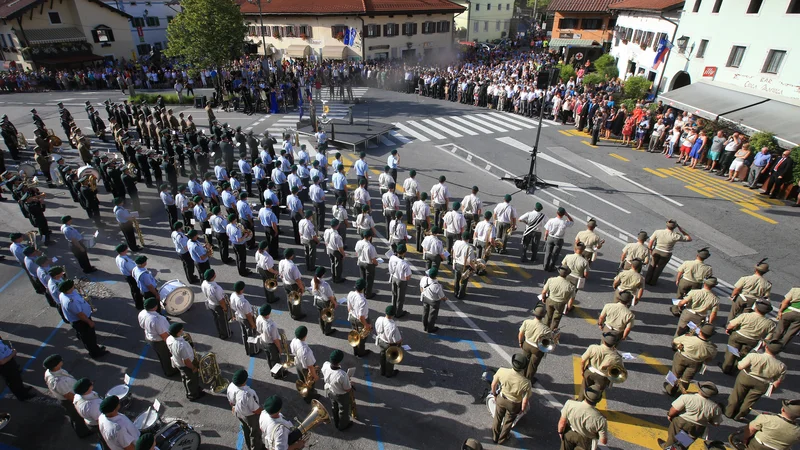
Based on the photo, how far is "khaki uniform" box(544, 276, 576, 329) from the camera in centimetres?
933

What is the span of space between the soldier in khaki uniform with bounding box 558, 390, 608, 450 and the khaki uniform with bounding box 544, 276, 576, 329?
322 centimetres

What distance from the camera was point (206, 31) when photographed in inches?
1153

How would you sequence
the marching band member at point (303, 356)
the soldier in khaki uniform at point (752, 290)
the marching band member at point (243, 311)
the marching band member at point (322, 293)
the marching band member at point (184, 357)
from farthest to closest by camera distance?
the soldier in khaki uniform at point (752, 290), the marching band member at point (322, 293), the marching band member at point (243, 311), the marching band member at point (184, 357), the marching band member at point (303, 356)

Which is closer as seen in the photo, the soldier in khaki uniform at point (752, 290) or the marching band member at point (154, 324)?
the marching band member at point (154, 324)

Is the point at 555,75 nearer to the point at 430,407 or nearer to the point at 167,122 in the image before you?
the point at 430,407

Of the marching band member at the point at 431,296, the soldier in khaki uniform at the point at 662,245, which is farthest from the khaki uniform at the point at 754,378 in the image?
the marching band member at the point at 431,296

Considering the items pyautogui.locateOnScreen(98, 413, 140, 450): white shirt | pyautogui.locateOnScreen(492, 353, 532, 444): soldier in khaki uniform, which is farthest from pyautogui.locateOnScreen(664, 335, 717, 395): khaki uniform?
pyautogui.locateOnScreen(98, 413, 140, 450): white shirt

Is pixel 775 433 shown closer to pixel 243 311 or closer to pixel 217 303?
pixel 243 311

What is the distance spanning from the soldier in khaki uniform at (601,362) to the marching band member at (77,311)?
9.83 meters

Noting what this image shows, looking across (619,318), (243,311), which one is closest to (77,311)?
(243,311)

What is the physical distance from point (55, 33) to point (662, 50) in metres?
53.6

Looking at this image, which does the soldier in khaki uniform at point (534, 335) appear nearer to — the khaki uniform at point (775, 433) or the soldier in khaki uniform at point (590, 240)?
the khaki uniform at point (775, 433)

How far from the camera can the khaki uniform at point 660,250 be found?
11.3m

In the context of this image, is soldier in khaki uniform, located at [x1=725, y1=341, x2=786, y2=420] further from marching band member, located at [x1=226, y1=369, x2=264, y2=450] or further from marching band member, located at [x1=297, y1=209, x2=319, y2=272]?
marching band member, located at [x1=297, y1=209, x2=319, y2=272]
